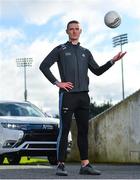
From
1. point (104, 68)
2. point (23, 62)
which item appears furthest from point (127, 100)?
point (23, 62)

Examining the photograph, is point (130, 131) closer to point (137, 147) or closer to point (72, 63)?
point (137, 147)

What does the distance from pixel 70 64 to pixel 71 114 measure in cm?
64

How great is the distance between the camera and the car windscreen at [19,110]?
13.1 metres

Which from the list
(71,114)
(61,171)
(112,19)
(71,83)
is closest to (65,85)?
(71,83)

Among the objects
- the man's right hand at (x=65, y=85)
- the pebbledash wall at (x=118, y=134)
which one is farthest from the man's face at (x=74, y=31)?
the pebbledash wall at (x=118, y=134)

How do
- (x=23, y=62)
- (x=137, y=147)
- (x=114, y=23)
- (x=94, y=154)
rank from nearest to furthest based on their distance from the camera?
(x=114, y=23) < (x=137, y=147) < (x=94, y=154) < (x=23, y=62)

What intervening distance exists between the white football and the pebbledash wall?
2835 millimetres

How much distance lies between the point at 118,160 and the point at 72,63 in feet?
22.0

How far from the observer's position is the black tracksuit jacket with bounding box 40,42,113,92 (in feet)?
26.3

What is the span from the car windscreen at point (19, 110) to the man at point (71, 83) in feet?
16.4

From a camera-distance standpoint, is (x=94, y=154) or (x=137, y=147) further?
(x=94, y=154)

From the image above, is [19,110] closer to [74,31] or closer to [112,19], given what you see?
[112,19]

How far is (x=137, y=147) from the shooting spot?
13.8 m

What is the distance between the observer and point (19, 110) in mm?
13273
